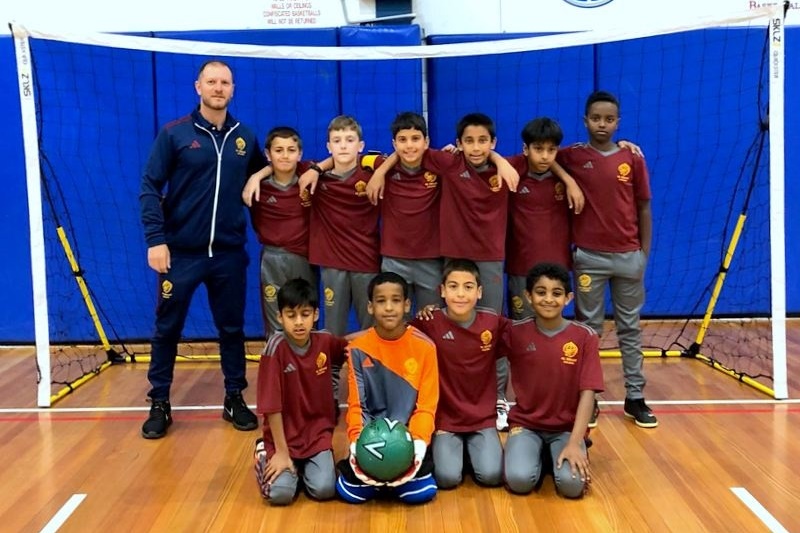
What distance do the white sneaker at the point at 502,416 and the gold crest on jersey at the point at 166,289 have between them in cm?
184

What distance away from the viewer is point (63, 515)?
3078mm

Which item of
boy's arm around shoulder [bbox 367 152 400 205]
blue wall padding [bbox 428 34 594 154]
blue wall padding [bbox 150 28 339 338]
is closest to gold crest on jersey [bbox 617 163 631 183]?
boy's arm around shoulder [bbox 367 152 400 205]

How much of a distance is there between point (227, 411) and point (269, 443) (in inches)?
39.3

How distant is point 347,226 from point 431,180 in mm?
524

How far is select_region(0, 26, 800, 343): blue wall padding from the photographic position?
573cm

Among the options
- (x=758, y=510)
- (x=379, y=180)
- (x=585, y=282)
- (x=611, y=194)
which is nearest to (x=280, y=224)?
(x=379, y=180)

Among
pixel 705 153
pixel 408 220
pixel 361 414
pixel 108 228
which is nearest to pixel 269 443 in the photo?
pixel 361 414

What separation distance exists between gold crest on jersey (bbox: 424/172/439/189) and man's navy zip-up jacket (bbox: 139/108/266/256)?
3.26 ft

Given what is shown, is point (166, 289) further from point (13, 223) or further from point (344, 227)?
point (13, 223)

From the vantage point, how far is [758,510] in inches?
118

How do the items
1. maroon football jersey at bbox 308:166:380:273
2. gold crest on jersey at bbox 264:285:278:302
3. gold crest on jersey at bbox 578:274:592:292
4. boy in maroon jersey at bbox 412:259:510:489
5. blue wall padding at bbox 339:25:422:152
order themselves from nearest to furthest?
1. boy in maroon jersey at bbox 412:259:510:489
2. gold crest on jersey at bbox 578:274:592:292
3. maroon football jersey at bbox 308:166:380:273
4. gold crest on jersey at bbox 264:285:278:302
5. blue wall padding at bbox 339:25:422:152

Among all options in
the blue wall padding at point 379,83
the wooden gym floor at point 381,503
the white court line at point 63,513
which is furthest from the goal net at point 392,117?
the white court line at point 63,513

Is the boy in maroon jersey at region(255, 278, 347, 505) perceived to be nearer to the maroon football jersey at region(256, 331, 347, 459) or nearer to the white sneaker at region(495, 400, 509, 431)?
the maroon football jersey at region(256, 331, 347, 459)

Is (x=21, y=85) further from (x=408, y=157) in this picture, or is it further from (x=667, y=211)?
(x=667, y=211)
